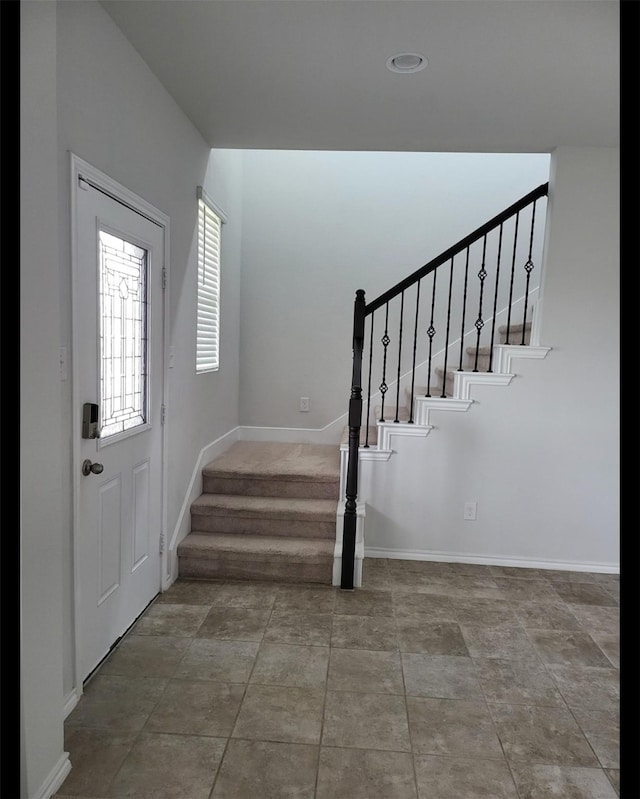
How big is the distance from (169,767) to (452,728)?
1069 mm

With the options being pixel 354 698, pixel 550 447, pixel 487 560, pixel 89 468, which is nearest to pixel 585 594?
pixel 487 560

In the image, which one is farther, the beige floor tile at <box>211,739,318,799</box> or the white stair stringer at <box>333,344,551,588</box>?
the white stair stringer at <box>333,344,551,588</box>

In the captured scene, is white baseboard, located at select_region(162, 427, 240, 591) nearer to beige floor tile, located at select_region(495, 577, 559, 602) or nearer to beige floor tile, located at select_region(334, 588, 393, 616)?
beige floor tile, located at select_region(334, 588, 393, 616)

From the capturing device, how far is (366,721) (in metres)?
2.20

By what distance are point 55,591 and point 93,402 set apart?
83 centimetres

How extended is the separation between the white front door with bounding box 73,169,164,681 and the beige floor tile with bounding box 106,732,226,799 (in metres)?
0.50

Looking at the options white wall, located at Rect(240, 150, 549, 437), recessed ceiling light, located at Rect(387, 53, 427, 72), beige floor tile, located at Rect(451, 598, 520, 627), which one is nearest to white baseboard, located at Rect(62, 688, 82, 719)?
beige floor tile, located at Rect(451, 598, 520, 627)

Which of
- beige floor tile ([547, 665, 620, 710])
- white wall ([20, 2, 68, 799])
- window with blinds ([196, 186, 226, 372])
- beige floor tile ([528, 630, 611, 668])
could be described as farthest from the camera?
window with blinds ([196, 186, 226, 372])

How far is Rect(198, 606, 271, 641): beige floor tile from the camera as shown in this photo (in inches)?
111

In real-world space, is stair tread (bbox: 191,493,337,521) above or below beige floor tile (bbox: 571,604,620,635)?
above

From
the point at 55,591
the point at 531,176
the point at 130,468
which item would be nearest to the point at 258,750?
the point at 55,591
